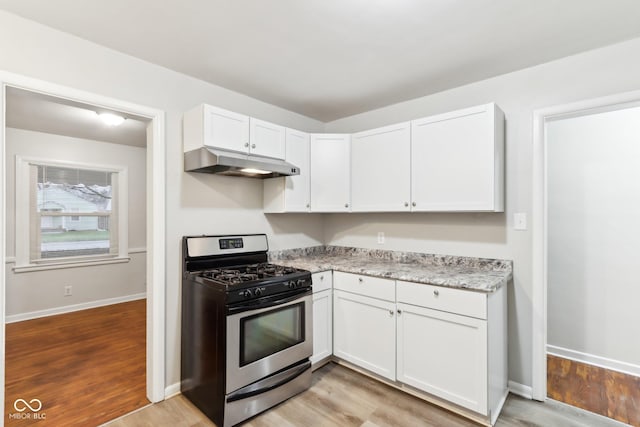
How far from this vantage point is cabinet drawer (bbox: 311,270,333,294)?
260cm

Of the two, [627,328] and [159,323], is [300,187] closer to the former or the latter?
[159,323]

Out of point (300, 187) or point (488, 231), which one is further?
point (300, 187)

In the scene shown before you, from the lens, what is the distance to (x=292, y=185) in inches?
116

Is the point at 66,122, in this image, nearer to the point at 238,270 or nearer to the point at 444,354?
the point at 238,270

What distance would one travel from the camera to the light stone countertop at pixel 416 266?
6.95 feet

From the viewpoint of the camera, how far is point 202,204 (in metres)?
2.59

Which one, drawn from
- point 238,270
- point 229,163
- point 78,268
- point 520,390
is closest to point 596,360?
point 520,390

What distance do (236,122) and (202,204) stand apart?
0.72 meters

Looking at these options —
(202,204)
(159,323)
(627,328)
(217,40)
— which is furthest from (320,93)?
(627,328)

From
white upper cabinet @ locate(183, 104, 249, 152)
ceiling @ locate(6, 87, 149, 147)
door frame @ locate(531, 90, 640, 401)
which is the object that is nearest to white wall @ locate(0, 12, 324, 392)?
white upper cabinet @ locate(183, 104, 249, 152)

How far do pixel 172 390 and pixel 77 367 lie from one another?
3.76 ft

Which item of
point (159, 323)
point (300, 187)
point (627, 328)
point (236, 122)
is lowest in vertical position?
point (627, 328)

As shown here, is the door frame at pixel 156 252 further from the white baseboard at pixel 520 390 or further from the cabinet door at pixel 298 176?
the white baseboard at pixel 520 390

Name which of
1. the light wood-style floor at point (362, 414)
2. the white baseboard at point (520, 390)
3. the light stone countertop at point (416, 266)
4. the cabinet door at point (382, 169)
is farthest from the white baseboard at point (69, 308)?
the white baseboard at point (520, 390)
